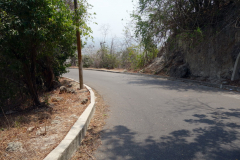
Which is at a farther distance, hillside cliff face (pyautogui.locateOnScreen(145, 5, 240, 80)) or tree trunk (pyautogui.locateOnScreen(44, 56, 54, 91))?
hillside cliff face (pyautogui.locateOnScreen(145, 5, 240, 80))

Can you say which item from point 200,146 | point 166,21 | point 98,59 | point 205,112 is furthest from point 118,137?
Answer: point 98,59

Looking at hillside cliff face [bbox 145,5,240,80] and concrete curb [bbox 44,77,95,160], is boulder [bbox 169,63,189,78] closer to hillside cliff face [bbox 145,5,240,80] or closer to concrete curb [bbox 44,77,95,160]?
hillside cliff face [bbox 145,5,240,80]

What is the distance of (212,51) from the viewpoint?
1453 centimetres

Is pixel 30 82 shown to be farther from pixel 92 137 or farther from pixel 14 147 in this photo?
pixel 14 147

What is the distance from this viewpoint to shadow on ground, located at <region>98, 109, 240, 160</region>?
150 inches

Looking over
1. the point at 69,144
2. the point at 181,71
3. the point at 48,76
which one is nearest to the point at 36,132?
the point at 69,144

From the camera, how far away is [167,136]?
4703mm

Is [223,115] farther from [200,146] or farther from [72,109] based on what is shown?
[72,109]

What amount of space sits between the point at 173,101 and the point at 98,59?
25.4 meters

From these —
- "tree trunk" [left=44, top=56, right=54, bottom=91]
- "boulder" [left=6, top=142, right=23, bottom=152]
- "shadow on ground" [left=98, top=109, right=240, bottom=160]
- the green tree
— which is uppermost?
the green tree

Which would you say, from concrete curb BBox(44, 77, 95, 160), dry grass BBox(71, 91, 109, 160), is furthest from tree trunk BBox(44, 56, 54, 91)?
concrete curb BBox(44, 77, 95, 160)

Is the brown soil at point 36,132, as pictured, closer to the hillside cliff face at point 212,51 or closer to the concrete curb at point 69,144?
the concrete curb at point 69,144

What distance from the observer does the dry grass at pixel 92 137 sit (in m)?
3.90

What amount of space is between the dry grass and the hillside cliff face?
31.2ft
